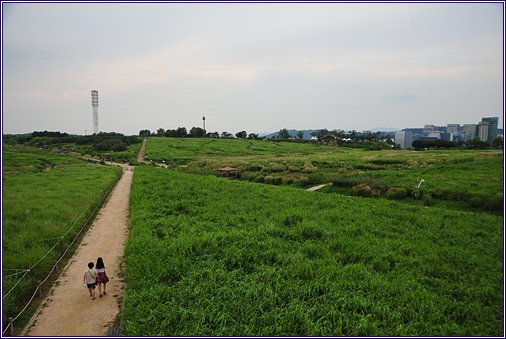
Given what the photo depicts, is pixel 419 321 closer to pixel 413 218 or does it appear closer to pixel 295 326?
pixel 295 326

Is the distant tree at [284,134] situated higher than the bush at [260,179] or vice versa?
the distant tree at [284,134]

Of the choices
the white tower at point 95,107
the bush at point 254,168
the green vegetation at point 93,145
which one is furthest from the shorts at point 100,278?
the white tower at point 95,107

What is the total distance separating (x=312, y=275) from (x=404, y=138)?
168 m

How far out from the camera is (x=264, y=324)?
789cm

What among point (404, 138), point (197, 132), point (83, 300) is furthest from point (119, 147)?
point (404, 138)

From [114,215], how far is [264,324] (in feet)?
60.3

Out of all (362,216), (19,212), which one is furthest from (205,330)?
(19,212)

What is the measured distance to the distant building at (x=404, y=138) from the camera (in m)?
142

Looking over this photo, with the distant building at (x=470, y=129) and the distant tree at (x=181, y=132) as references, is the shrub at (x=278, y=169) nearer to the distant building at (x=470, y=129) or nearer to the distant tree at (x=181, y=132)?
the distant building at (x=470, y=129)

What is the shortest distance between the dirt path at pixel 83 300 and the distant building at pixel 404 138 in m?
156

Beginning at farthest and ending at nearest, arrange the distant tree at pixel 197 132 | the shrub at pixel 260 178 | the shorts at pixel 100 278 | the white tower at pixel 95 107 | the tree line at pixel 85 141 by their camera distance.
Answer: the distant tree at pixel 197 132, the white tower at pixel 95 107, the tree line at pixel 85 141, the shrub at pixel 260 178, the shorts at pixel 100 278

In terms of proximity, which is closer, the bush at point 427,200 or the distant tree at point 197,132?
the bush at point 427,200

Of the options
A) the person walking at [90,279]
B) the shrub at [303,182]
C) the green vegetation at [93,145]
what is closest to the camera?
the person walking at [90,279]

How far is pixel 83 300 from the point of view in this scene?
32.0 ft
